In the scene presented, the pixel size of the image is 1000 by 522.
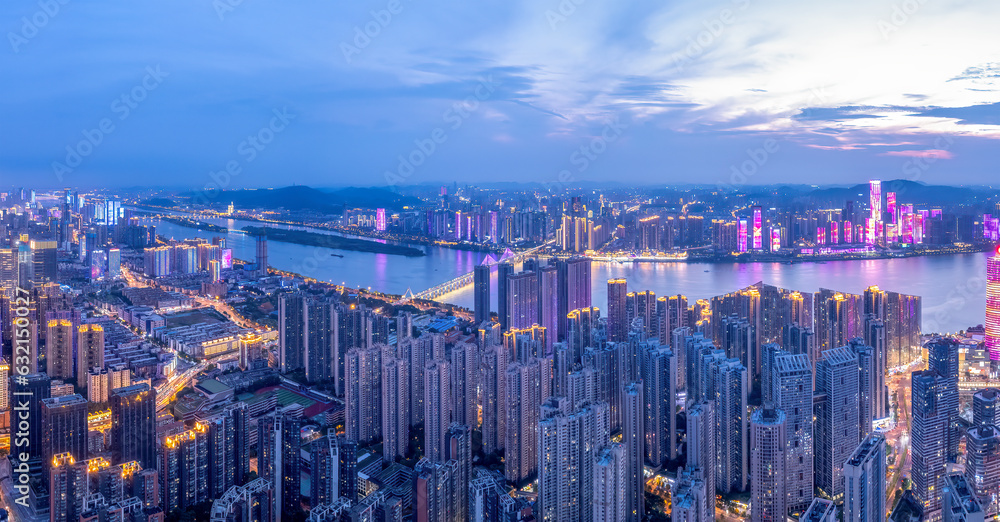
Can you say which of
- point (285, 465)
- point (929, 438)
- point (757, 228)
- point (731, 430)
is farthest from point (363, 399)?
point (757, 228)

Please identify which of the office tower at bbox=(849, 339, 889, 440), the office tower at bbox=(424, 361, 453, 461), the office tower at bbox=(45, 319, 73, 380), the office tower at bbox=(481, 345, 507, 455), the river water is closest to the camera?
the office tower at bbox=(424, 361, 453, 461)

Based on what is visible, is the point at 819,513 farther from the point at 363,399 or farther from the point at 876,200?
the point at 876,200

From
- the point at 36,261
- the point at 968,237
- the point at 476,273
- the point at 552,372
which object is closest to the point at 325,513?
the point at 552,372

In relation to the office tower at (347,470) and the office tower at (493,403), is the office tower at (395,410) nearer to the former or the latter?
the office tower at (493,403)

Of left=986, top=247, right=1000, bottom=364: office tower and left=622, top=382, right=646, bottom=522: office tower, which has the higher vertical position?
left=986, top=247, right=1000, bottom=364: office tower

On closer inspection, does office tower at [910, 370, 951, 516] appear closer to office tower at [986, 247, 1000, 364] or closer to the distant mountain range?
office tower at [986, 247, 1000, 364]

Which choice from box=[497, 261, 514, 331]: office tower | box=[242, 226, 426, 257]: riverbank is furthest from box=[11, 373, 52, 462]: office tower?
box=[242, 226, 426, 257]: riverbank

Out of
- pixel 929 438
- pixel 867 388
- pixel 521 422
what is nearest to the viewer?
pixel 929 438
